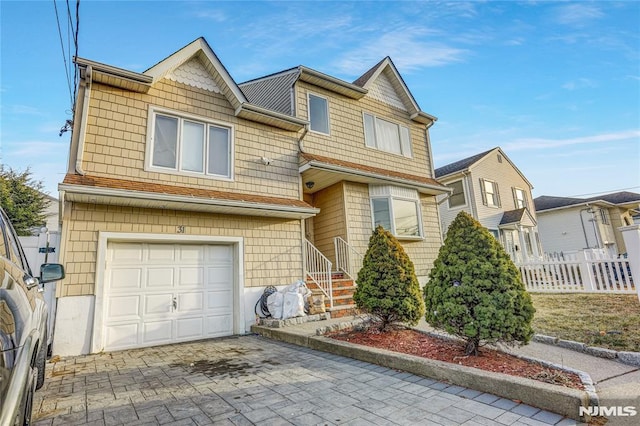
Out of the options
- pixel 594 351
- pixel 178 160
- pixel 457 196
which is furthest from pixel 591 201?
pixel 178 160

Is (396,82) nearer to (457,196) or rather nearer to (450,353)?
(457,196)

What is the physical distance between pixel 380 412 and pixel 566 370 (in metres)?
2.24

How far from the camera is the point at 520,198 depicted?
20.7 meters

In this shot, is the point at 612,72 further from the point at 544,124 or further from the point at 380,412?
the point at 380,412

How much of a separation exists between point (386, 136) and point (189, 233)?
8022 mm

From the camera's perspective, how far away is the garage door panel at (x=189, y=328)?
22.5 ft

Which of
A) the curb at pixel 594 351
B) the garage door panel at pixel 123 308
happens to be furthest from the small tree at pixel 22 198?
the curb at pixel 594 351

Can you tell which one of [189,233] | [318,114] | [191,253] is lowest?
[191,253]

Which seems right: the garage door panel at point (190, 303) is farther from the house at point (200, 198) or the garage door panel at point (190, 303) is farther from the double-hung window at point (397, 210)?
the double-hung window at point (397, 210)

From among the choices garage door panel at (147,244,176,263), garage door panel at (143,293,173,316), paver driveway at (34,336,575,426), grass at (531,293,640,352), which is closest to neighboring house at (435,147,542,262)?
grass at (531,293,640,352)

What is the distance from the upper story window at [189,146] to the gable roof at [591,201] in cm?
2598

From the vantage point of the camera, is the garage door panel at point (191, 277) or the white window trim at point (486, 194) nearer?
the garage door panel at point (191, 277)

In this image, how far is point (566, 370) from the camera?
3.44 metres

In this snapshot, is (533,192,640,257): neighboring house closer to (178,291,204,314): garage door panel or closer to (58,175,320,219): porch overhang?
(58,175,320,219): porch overhang
